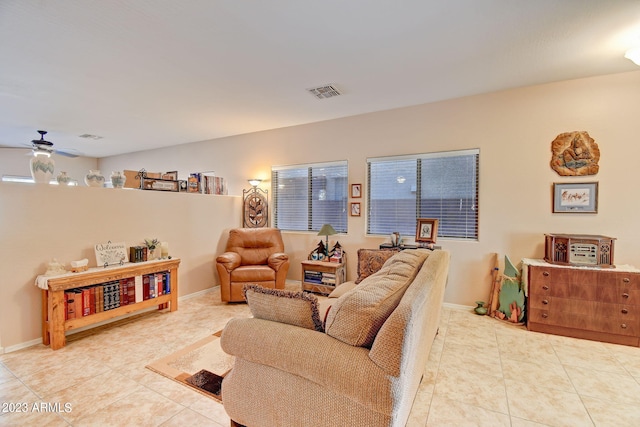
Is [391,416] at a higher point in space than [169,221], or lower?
lower

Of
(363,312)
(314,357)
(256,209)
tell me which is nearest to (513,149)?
(363,312)

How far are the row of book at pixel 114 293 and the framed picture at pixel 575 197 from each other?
4.85 meters

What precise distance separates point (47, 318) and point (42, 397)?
1046 millimetres

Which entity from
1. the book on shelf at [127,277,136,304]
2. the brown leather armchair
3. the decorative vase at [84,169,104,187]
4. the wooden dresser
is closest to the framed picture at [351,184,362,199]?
the brown leather armchair

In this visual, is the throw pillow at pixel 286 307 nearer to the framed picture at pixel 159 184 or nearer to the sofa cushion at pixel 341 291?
the sofa cushion at pixel 341 291

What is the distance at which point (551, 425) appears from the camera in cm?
171

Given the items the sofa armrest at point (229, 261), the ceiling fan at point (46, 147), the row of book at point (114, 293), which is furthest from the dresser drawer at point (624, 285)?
the ceiling fan at point (46, 147)

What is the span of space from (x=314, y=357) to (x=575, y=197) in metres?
3.61

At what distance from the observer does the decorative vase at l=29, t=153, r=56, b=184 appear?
110 inches

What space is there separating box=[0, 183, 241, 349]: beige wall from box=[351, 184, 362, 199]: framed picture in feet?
8.24

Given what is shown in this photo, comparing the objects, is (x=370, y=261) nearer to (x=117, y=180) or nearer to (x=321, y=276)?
(x=321, y=276)

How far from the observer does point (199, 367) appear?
2334 mm

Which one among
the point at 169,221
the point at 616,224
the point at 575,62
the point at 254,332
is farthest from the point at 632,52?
the point at 169,221

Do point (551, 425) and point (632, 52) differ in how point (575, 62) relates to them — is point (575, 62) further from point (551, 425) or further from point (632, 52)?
point (551, 425)
